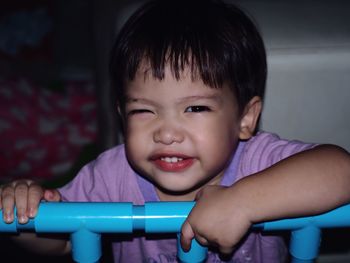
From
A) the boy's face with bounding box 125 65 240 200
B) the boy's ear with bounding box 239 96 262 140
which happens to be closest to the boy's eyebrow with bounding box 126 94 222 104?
the boy's face with bounding box 125 65 240 200

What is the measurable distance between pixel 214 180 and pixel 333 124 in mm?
234

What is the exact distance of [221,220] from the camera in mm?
574

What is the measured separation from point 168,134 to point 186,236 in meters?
0.17

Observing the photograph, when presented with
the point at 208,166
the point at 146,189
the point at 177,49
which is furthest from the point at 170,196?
the point at 177,49

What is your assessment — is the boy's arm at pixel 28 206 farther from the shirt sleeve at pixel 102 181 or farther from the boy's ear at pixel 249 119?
the boy's ear at pixel 249 119

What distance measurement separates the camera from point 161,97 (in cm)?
67

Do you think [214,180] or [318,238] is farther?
[214,180]

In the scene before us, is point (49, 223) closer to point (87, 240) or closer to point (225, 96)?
point (87, 240)

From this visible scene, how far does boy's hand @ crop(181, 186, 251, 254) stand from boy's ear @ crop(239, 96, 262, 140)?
0.25 meters

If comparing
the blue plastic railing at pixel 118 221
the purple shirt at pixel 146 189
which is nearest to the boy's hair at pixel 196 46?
the purple shirt at pixel 146 189

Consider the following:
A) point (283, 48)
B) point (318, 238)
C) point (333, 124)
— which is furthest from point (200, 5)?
point (318, 238)

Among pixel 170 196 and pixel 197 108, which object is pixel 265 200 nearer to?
pixel 197 108

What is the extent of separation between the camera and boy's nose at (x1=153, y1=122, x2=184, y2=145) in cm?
67

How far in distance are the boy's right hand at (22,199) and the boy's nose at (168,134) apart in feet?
0.60
